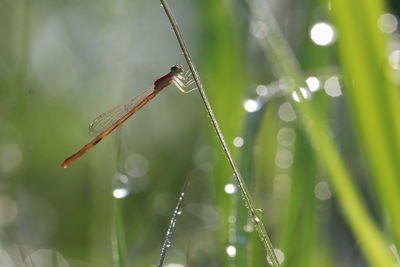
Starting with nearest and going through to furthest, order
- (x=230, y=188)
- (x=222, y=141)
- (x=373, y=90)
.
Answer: (x=222, y=141), (x=373, y=90), (x=230, y=188)

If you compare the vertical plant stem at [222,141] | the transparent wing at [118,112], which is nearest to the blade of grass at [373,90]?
the vertical plant stem at [222,141]

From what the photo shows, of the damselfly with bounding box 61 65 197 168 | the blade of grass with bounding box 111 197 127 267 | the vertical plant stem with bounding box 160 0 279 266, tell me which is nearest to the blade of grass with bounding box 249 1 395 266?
the vertical plant stem with bounding box 160 0 279 266

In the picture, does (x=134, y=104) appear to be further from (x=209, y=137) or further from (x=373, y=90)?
(x=373, y=90)

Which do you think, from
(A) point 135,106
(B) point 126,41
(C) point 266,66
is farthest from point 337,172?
Result: (C) point 266,66

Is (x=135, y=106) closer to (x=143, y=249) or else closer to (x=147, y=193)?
(x=143, y=249)

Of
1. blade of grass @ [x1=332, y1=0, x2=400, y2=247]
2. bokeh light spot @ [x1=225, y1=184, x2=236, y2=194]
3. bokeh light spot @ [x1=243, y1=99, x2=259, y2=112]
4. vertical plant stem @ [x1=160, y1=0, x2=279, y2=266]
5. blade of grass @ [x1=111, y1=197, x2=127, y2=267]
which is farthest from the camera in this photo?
bokeh light spot @ [x1=243, y1=99, x2=259, y2=112]

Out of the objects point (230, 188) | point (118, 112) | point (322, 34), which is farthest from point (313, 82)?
point (118, 112)

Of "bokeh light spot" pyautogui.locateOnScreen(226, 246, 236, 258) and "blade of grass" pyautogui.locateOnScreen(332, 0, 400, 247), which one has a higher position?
"blade of grass" pyautogui.locateOnScreen(332, 0, 400, 247)

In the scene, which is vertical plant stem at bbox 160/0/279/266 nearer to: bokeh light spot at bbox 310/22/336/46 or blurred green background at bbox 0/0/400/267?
blurred green background at bbox 0/0/400/267
